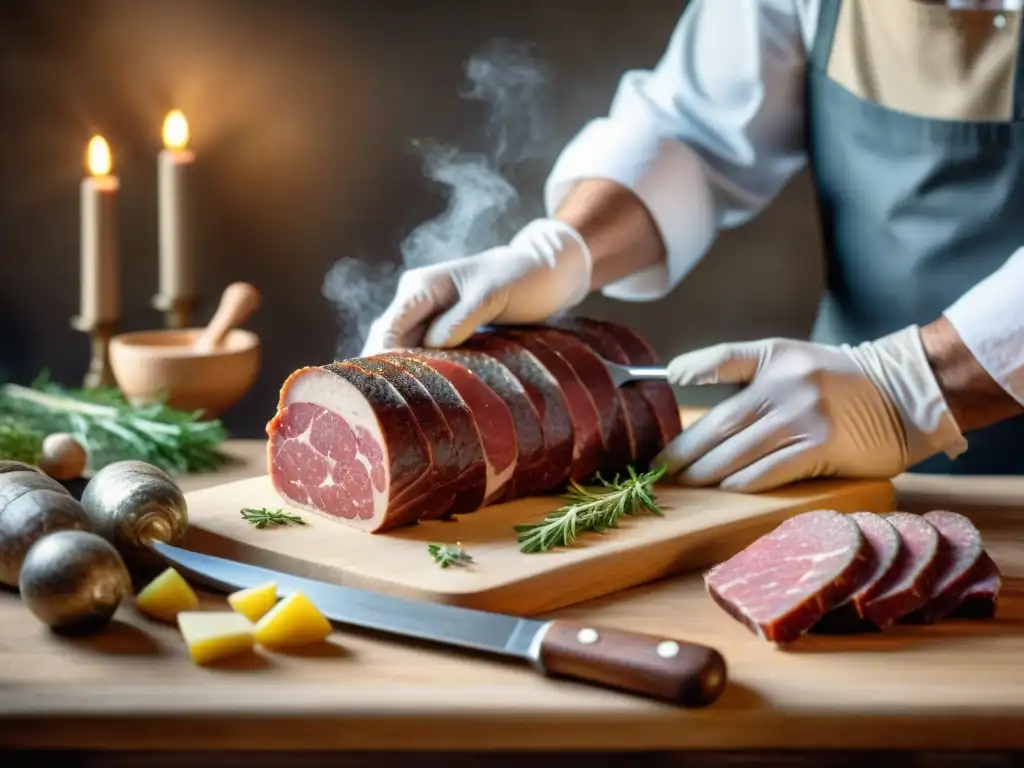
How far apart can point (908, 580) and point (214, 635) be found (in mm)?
928

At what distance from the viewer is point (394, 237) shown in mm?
3885

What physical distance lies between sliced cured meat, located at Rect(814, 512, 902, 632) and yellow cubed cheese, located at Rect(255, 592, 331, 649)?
684 millimetres

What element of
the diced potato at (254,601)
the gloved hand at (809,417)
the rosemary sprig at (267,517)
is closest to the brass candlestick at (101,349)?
the rosemary sprig at (267,517)

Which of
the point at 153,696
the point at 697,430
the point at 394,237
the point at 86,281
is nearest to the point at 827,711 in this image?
the point at 153,696

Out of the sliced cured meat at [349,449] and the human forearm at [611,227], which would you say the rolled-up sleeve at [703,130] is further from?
the sliced cured meat at [349,449]

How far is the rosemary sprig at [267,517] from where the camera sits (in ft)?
6.84

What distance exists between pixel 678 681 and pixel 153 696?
619 mm

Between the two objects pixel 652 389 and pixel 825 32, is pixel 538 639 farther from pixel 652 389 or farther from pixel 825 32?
pixel 825 32

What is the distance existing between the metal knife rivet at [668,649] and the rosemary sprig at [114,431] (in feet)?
4.56

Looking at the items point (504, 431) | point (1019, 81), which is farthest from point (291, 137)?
point (1019, 81)

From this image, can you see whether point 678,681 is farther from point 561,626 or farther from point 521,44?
point 521,44

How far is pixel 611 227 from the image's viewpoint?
9.59 feet

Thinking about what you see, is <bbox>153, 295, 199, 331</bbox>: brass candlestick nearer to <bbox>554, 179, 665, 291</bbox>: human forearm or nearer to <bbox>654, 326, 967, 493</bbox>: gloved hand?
<bbox>554, 179, 665, 291</bbox>: human forearm

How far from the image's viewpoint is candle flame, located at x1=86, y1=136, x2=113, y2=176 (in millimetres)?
3238
